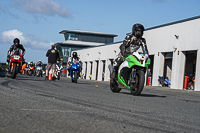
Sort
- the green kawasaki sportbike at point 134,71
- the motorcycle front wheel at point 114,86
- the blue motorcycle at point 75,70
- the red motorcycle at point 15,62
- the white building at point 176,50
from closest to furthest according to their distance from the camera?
the green kawasaki sportbike at point 134,71 → the motorcycle front wheel at point 114,86 → the red motorcycle at point 15,62 → the blue motorcycle at point 75,70 → the white building at point 176,50

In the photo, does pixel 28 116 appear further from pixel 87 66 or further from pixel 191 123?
pixel 87 66

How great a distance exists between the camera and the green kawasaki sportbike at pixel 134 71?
9.52m

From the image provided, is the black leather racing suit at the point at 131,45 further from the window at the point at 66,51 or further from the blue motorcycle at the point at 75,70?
the window at the point at 66,51

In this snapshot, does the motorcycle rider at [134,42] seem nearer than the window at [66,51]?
Yes

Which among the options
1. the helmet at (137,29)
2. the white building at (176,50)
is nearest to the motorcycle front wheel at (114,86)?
the helmet at (137,29)

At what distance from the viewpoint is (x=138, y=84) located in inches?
375

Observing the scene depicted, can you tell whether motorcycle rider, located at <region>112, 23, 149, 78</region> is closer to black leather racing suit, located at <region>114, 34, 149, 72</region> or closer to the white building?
black leather racing suit, located at <region>114, 34, 149, 72</region>

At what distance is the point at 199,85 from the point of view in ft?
79.0

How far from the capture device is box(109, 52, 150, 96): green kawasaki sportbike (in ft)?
31.2

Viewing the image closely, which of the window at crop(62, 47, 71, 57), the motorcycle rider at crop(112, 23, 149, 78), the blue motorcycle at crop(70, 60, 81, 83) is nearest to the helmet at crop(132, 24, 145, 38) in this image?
the motorcycle rider at crop(112, 23, 149, 78)

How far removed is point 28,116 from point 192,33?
881 inches

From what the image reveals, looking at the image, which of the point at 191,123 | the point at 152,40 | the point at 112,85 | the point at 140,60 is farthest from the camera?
the point at 152,40

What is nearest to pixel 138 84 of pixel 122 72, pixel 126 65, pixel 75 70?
pixel 126 65

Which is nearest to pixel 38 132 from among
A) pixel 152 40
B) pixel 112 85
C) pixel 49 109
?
pixel 49 109
